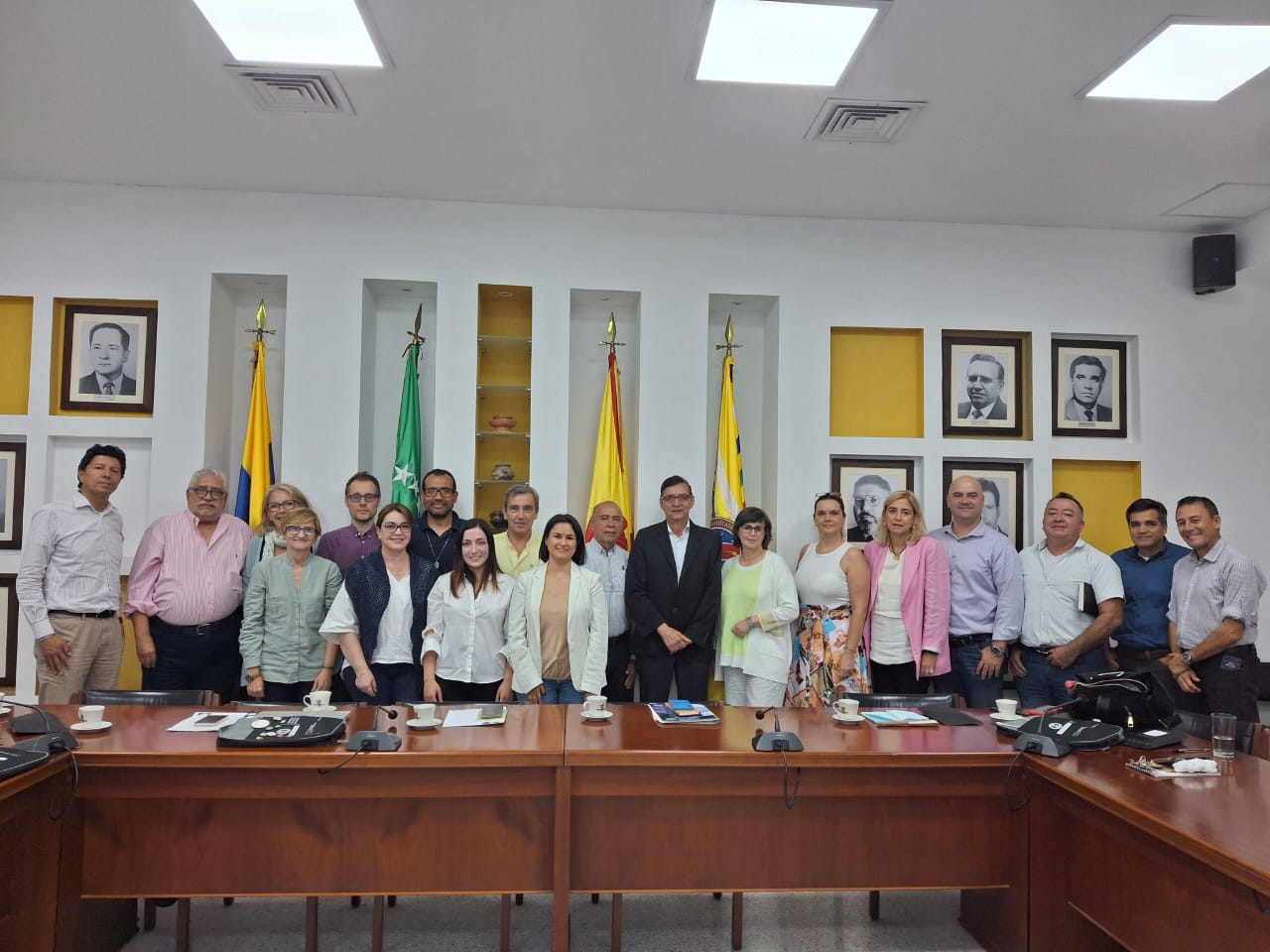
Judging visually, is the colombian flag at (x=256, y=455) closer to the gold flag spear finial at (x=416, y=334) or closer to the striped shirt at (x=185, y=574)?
the striped shirt at (x=185, y=574)

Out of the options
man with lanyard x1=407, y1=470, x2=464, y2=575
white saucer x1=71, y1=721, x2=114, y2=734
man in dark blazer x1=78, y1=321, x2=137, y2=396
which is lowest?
white saucer x1=71, y1=721, x2=114, y2=734

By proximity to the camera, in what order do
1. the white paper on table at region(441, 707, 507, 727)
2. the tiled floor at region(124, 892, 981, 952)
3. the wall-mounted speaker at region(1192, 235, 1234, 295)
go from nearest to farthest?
the white paper on table at region(441, 707, 507, 727)
the tiled floor at region(124, 892, 981, 952)
the wall-mounted speaker at region(1192, 235, 1234, 295)

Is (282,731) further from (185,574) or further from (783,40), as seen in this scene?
(783,40)

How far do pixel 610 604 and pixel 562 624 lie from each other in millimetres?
623

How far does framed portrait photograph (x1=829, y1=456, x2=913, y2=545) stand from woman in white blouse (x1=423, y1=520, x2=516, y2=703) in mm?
2443

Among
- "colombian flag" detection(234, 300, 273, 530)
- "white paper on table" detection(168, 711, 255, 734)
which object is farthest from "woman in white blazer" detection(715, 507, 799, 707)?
"colombian flag" detection(234, 300, 273, 530)

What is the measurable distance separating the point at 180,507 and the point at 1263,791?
509 centimetres

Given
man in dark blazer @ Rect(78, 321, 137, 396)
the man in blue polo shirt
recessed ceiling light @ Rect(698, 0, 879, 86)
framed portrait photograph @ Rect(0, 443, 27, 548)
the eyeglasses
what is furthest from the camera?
man in dark blazer @ Rect(78, 321, 137, 396)

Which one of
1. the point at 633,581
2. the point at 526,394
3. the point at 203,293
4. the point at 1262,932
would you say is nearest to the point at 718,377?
the point at 526,394

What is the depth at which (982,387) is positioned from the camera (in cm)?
543

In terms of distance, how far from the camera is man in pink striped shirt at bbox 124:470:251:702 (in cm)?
403

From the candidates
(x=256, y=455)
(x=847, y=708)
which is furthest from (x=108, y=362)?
(x=847, y=708)

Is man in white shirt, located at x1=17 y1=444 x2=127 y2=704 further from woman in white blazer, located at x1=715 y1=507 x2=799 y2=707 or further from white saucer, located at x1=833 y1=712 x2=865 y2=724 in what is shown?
white saucer, located at x1=833 y1=712 x2=865 y2=724

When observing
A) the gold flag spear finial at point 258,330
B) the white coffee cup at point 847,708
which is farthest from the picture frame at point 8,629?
the white coffee cup at point 847,708
